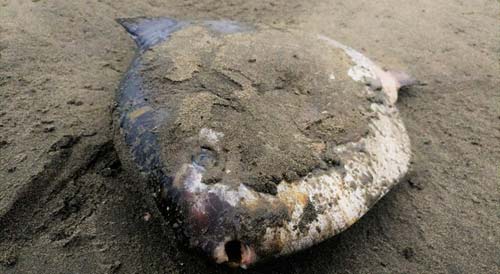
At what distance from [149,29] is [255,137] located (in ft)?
4.21

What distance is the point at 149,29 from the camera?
8.69 feet

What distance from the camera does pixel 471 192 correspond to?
85.8 inches

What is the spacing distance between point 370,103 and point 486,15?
2.23 metres

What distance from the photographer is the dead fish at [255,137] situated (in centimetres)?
154

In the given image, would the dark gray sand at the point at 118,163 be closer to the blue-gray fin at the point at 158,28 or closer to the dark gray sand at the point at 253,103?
the blue-gray fin at the point at 158,28

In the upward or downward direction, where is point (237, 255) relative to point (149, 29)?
downward

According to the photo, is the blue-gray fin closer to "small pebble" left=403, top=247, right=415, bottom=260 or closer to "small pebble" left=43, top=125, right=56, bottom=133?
"small pebble" left=43, top=125, right=56, bottom=133

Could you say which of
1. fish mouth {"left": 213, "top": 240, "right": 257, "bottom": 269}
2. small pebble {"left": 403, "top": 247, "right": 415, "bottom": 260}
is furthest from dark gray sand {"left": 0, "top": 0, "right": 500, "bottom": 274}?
fish mouth {"left": 213, "top": 240, "right": 257, "bottom": 269}

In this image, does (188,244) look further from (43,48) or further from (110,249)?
(43,48)

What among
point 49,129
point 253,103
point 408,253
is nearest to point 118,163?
point 49,129

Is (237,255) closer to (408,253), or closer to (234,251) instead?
(234,251)

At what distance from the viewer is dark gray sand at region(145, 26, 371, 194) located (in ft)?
5.49

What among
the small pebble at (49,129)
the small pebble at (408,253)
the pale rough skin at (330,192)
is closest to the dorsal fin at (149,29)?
the small pebble at (49,129)

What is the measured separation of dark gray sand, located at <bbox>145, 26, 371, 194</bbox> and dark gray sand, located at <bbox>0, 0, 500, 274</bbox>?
14.2 inches
